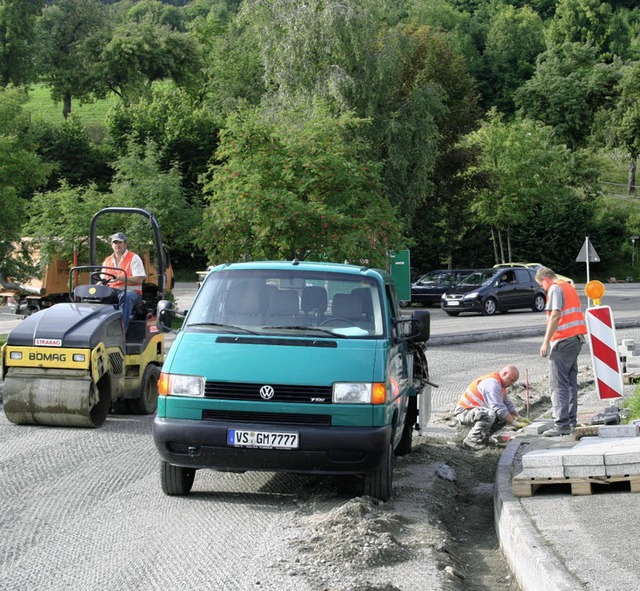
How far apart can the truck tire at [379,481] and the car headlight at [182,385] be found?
1457 mm

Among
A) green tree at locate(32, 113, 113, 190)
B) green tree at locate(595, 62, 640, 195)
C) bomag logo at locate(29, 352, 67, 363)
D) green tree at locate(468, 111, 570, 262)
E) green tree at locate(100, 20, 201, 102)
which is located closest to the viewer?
bomag logo at locate(29, 352, 67, 363)

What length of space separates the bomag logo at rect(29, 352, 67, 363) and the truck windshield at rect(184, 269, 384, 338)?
3.28 metres

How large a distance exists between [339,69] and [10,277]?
17.7 metres

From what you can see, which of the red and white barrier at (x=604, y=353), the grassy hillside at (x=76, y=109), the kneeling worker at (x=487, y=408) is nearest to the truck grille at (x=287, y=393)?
the kneeling worker at (x=487, y=408)

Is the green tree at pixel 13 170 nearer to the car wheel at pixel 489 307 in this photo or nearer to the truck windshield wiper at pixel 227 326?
the truck windshield wiper at pixel 227 326

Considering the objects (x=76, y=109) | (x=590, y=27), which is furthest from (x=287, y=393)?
(x=590, y=27)

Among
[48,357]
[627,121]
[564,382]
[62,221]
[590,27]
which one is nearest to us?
[564,382]

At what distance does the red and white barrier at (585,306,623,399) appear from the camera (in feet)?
44.0

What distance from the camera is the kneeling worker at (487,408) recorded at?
12211mm

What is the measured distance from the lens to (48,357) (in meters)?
12.2

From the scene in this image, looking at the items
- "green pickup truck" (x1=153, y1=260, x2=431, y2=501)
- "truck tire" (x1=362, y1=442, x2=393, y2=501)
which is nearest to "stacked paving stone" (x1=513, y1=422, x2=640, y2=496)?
"truck tire" (x1=362, y1=442, x2=393, y2=501)

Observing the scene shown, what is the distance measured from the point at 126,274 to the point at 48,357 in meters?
A: 1.70

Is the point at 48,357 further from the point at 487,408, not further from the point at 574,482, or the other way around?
the point at 574,482

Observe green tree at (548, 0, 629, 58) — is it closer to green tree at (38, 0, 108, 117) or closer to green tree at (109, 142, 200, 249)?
green tree at (38, 0, 108, 117)
